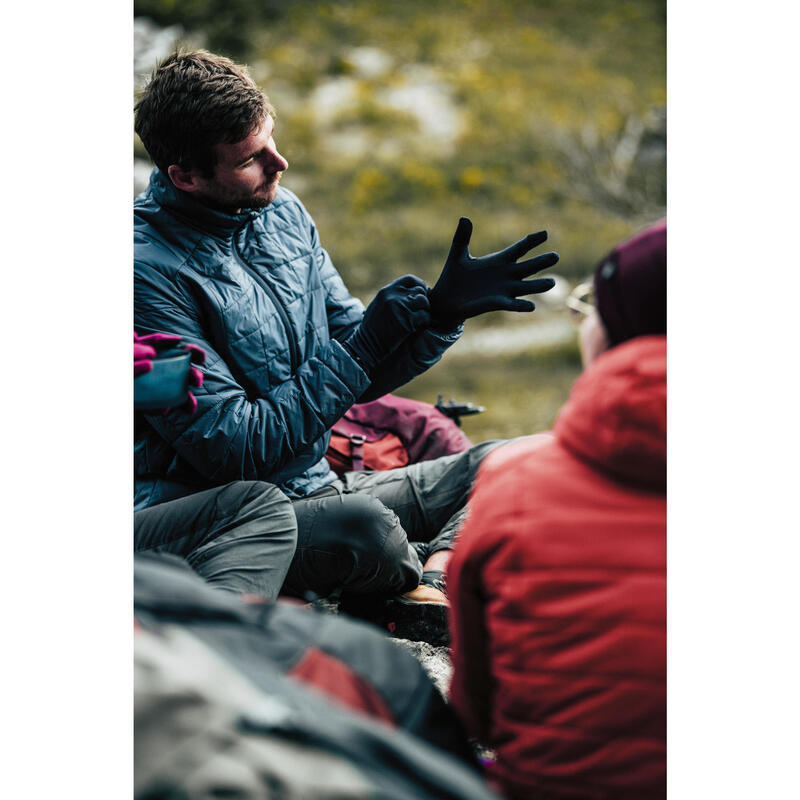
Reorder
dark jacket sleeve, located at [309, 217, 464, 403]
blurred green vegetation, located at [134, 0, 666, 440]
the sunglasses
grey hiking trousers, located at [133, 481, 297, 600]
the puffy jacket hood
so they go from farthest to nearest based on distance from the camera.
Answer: blurred green vegetation, located at [134, 0, 666, 440] < dark jacket sleeve, located at [309, 217, 464, 403] < grey hiking trousers, located at [133, 481, 297, 600] < the sunglasses < the puffy jacket hood

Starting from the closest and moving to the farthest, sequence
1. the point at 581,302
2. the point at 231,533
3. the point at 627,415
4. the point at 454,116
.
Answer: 1. the point at 627,415
2. the point at 581,302
3. the point at 231,533
4. the point at 454,116

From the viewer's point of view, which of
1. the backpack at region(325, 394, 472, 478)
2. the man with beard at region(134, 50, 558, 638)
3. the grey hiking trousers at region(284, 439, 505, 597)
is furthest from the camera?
the backpack at region(325, 394, 472, 478)

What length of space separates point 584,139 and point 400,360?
510cm

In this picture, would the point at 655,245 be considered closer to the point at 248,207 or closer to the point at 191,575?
the point at 191,575

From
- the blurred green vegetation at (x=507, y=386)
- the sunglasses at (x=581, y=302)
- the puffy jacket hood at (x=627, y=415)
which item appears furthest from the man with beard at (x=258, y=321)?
the blurred green vegetation at (x=507, y=386)

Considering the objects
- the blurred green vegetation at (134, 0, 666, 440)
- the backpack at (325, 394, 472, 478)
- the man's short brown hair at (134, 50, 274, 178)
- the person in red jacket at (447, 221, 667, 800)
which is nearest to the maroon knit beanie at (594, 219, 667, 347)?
the person in red jacket at (447, 221, 667, 800)

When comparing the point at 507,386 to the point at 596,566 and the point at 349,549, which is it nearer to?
the point at 349,549

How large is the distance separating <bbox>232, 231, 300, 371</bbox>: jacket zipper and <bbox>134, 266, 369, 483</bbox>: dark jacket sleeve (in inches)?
3.3

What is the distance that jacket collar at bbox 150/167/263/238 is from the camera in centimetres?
198

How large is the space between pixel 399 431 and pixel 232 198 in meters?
0.91

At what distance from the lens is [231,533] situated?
1837 millimetres

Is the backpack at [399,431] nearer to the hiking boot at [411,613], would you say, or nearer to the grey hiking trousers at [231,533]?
the hiking boot at [411,613]

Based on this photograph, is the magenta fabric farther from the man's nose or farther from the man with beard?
the man's nose

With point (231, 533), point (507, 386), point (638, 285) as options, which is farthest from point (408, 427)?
point (507, 386)
